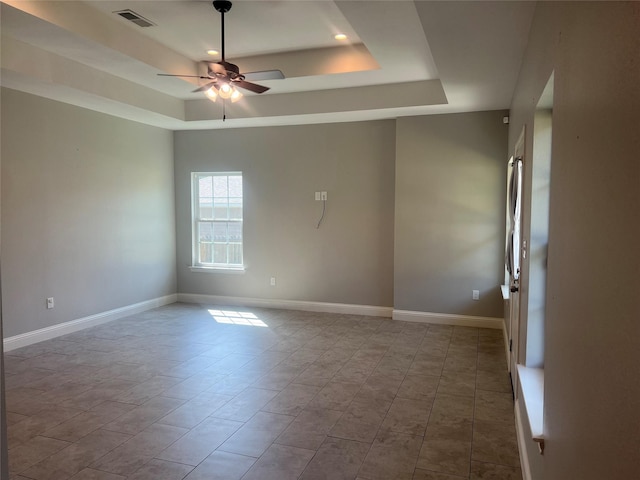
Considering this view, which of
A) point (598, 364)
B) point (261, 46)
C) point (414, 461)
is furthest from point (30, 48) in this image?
point (598, 364)

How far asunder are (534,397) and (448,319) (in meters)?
3.22

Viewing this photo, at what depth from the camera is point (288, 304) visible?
641 centimetres

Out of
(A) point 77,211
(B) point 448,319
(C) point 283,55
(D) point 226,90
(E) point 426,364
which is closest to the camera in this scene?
(D) point 226,90

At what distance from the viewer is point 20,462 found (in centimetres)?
256

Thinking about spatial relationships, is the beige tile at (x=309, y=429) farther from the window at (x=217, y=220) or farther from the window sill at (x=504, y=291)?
the window at (x=217, y=220)

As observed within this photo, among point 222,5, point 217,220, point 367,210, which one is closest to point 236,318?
point 217,220

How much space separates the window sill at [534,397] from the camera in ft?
6.48

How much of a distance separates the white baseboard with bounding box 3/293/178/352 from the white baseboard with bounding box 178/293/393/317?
1.45 ft

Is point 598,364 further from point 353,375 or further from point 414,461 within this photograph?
point 353,375

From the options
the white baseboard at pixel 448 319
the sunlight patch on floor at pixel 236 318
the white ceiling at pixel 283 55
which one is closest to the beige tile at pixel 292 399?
the sunlight patch on floor at pixel 236 318

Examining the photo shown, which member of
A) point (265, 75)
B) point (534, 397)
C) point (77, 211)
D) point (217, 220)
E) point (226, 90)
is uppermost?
point (265, 75)

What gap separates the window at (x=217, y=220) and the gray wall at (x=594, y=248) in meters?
5.37

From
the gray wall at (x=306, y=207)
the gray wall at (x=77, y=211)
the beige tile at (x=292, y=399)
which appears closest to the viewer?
the beige tile at (x=292, y=399)

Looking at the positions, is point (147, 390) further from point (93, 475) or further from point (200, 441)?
Answer: point (93, 475)
